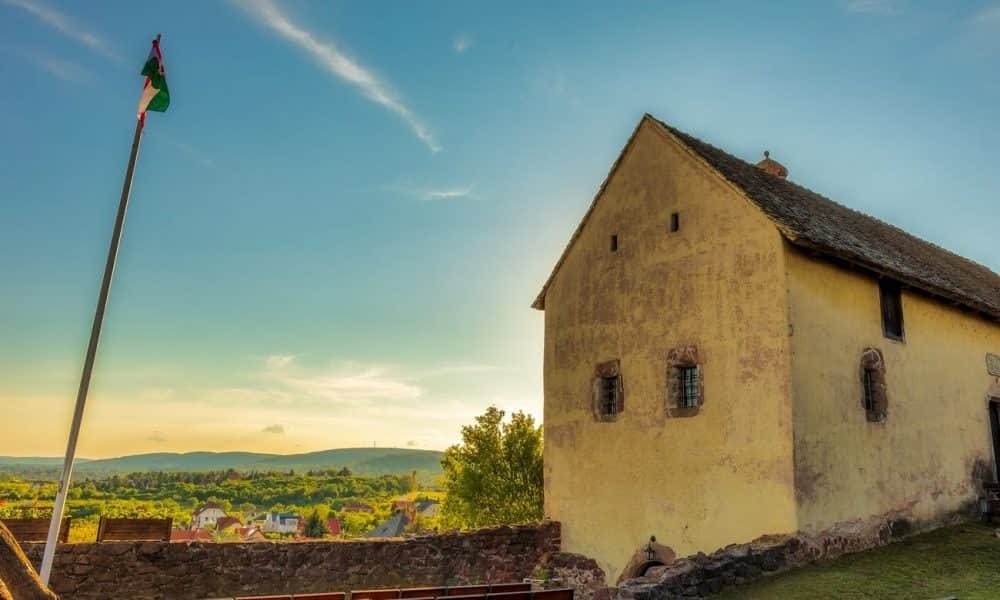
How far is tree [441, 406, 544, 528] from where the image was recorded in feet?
116

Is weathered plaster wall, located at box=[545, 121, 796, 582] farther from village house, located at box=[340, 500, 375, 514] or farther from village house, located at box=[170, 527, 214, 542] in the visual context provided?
village house, located at box=[340, 500, 375, 514]

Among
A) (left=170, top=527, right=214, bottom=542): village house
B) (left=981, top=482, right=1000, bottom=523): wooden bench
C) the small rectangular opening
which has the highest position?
the small rectangular opening

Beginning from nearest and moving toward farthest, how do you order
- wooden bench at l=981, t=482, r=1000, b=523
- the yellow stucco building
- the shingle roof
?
the yellow stucco building
the shingle roof
wooden bench at l=981, t=482, r=1000, b=523

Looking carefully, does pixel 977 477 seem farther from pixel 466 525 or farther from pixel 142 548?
pixel 466 525

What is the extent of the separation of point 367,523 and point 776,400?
85.8m

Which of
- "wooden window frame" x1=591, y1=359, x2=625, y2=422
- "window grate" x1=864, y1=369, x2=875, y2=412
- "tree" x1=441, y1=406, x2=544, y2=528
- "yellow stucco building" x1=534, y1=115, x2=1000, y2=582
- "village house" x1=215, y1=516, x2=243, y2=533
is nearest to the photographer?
"yellow stucco building" x1=534, y1=115, x2=1000, y2=582

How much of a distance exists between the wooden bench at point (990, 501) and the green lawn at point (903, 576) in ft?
8.96

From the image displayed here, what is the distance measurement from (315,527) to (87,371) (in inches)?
3147

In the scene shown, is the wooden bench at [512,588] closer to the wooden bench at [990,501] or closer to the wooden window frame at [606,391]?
the wooden window frame at [606,391]

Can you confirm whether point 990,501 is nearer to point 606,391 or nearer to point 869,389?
point 869,389

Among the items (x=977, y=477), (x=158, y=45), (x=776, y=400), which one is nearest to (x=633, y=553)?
(x=776, y=400)

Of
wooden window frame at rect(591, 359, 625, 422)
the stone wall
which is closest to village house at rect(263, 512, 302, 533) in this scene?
the stone wall

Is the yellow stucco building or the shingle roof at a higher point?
the shingle roof

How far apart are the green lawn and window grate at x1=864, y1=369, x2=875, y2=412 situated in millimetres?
2779
